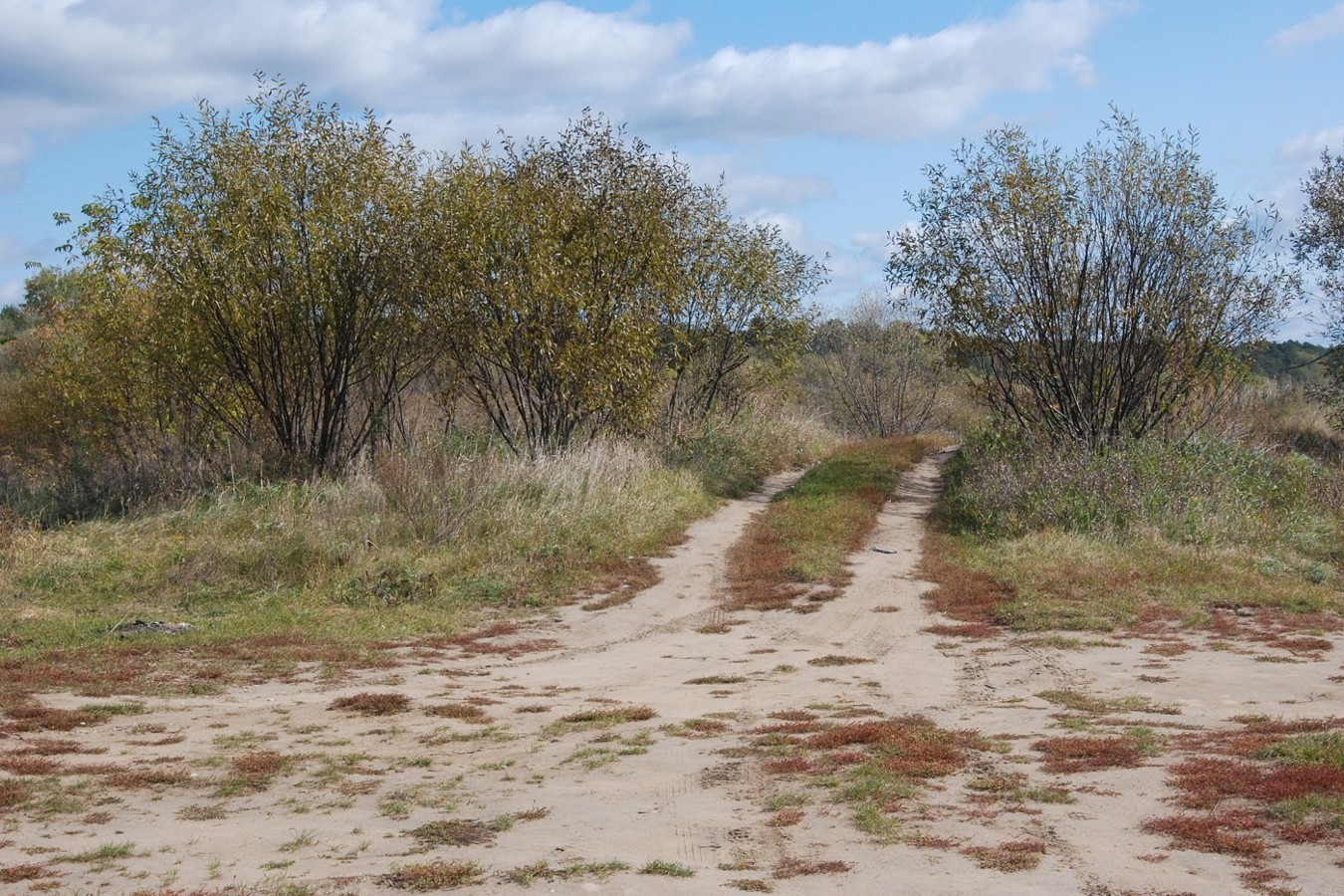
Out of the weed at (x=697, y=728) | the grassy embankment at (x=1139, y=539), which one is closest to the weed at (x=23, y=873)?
the weed at (x=697, y=728)

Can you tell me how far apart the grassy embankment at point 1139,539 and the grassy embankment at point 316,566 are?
4.45 meters

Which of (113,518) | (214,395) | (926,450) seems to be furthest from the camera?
(926,450)

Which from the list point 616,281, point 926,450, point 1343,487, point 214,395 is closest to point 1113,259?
point 1343,487

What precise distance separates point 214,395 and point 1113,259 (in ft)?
50.4

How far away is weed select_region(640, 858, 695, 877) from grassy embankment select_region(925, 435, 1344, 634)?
24.4ft

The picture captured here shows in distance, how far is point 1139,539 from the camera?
50.3 feet

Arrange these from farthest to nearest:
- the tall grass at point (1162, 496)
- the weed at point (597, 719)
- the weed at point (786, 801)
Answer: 1. the tall grass at point (1162, 496)
2. the weed at point (597, 719)
3. the weed at point (786, 801)

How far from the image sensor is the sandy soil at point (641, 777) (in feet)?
17.1

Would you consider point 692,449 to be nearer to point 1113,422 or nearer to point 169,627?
point 1113,422

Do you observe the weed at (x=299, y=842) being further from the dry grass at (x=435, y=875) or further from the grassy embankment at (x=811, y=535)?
the grassy embankment at (x=811, y=535)

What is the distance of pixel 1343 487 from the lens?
744 inches

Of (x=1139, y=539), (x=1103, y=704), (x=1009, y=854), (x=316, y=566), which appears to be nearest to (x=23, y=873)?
(x=1009, y=854)

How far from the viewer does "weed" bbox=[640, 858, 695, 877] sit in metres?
5.20

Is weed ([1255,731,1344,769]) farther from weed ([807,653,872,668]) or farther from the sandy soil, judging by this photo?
weed ([807,653,872,668])
